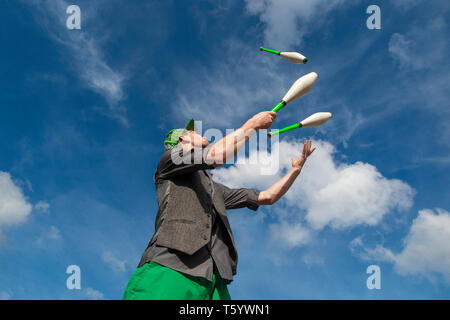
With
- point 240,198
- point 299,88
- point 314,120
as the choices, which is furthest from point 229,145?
point 314,120

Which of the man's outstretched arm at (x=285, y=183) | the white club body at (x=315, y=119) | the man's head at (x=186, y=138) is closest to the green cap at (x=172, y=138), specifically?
the man's head at (x=186, y=138)

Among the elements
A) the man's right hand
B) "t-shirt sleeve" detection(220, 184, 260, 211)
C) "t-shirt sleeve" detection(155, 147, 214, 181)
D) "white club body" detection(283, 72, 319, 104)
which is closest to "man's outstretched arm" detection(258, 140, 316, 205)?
"t-shirt sleeve" detection(220, 184, 260, 211)

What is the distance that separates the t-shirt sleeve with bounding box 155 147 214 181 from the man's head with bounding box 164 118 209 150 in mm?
405

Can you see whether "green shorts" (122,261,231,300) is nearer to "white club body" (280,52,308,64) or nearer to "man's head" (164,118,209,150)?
"man's head" (164,118,209,150)

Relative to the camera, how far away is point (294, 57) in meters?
4.19

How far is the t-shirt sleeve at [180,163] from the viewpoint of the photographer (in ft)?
9.07

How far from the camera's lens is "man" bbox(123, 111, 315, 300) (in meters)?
2.46

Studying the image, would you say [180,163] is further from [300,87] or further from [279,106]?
[300,87]

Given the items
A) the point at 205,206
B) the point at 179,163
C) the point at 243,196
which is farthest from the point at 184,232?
the point at 243,196

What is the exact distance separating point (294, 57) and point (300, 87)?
640mm

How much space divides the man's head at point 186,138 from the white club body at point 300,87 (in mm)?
1033

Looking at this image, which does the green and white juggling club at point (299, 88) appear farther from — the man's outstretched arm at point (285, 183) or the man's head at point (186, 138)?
the man's head at point (186, 138)
